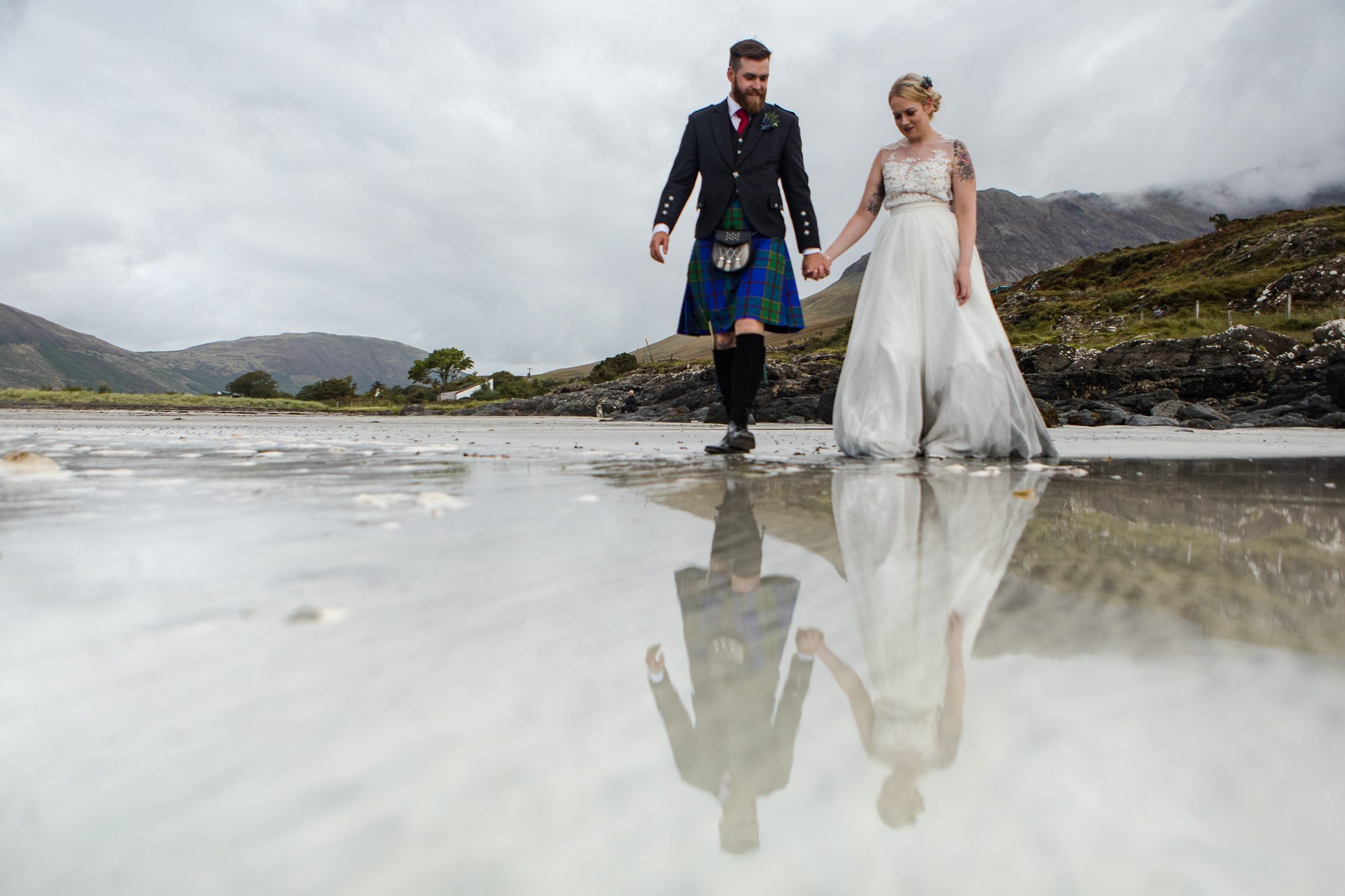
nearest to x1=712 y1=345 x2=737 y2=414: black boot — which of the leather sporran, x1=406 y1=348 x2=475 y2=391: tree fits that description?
the leather sporran

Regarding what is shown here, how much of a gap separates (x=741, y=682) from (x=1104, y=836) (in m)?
0.28

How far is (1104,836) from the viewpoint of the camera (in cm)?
40

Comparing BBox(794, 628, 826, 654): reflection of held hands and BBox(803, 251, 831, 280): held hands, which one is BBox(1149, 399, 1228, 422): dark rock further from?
BBox(794, 628, 826, 654): reflection of held hands

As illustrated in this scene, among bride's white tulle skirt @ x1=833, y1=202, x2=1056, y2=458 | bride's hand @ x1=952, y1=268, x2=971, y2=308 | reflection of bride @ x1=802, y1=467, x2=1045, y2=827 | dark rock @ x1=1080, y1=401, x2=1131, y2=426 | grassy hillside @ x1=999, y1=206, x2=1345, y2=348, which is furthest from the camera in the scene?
grassy hillside @ x1=999, y1=206, x2=1345, y2=348

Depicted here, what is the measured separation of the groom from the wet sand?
3.12m

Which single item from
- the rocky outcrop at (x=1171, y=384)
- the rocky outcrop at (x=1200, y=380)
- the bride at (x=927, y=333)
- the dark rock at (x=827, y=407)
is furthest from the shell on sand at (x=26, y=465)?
the rocky outcrop at (x=1200, y=380)

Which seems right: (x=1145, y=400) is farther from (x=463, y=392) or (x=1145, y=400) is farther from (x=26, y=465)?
(x=463, y=392)

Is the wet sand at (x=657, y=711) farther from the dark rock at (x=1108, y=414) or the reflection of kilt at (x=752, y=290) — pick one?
the dark rock at (x=1108, y=414)

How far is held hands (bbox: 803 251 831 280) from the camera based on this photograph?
A: 4.55 meters

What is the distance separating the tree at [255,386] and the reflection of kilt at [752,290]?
49.0 m

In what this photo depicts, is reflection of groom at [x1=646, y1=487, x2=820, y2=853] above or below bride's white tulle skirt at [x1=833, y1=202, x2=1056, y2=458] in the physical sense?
below

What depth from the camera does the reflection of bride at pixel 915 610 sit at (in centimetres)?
51

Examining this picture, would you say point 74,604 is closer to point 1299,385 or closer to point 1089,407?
point 1089,407

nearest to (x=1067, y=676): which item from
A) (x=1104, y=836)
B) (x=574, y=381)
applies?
(x=1104, y=836)
